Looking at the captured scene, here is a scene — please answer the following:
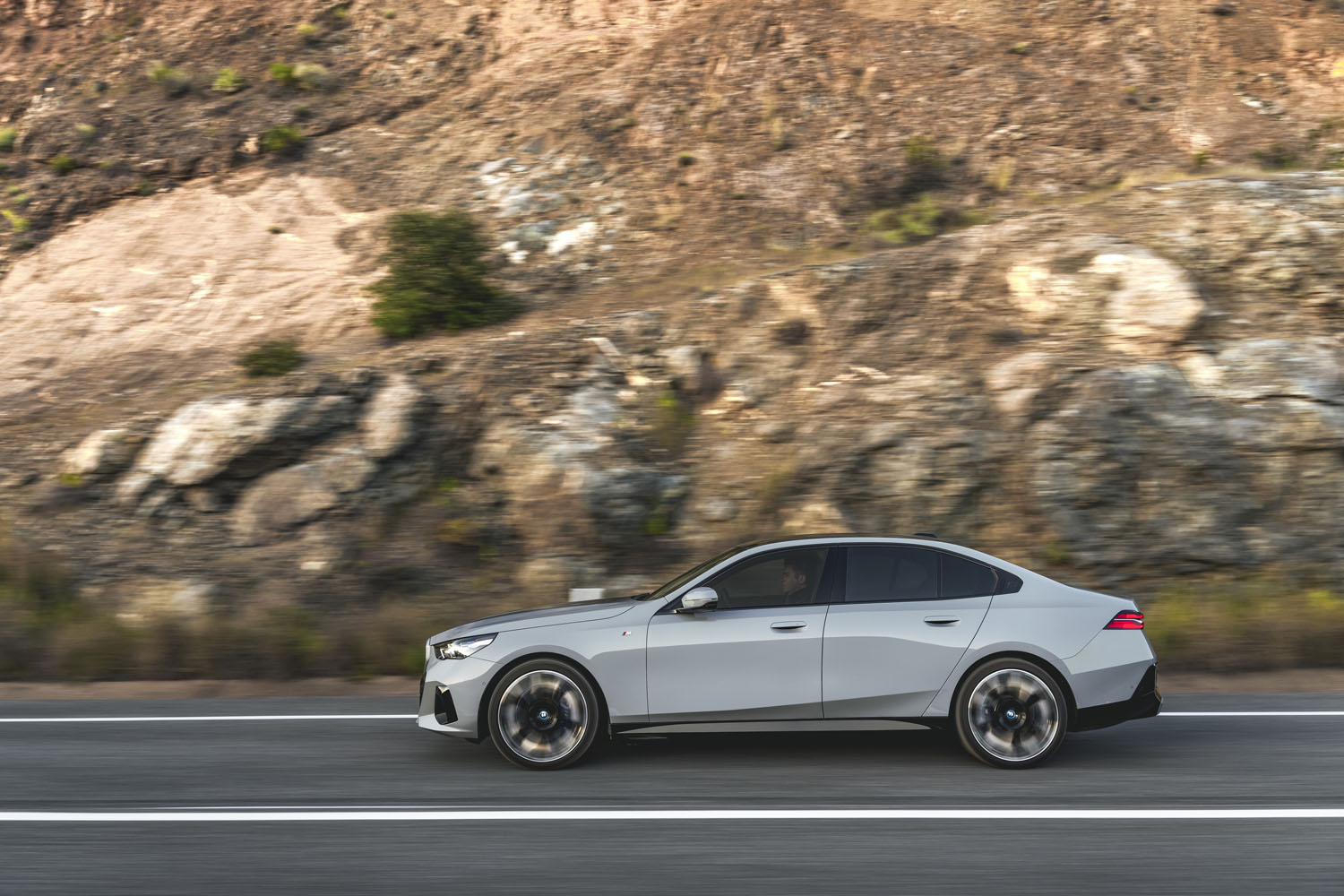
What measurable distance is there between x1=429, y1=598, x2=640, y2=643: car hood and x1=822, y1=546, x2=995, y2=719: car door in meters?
1.23

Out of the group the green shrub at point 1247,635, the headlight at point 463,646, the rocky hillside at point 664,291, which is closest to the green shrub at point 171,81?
the rocky hillside at point 664,291

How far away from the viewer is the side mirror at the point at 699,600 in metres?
6.79

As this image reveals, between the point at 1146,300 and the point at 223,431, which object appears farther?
the point at 1146,300

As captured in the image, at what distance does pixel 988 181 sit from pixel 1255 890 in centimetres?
1858

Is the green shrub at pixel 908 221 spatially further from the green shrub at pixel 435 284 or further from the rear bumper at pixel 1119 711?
the rear bumper at pixel 1119 711

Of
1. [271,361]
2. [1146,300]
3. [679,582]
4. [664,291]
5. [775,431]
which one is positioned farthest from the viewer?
[664,291]

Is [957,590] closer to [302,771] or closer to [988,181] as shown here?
[302,771]

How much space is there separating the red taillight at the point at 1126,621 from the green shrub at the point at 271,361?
12834 millimetres

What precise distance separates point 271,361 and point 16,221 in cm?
882

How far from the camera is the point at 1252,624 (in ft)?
35.0

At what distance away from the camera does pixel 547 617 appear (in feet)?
23.0

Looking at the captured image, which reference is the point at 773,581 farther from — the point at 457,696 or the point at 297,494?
the point at 297,494

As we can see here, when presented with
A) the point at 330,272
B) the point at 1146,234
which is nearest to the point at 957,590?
the point at 1146,234

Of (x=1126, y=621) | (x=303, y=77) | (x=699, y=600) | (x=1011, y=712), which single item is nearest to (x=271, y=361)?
(x=303, y=77)
